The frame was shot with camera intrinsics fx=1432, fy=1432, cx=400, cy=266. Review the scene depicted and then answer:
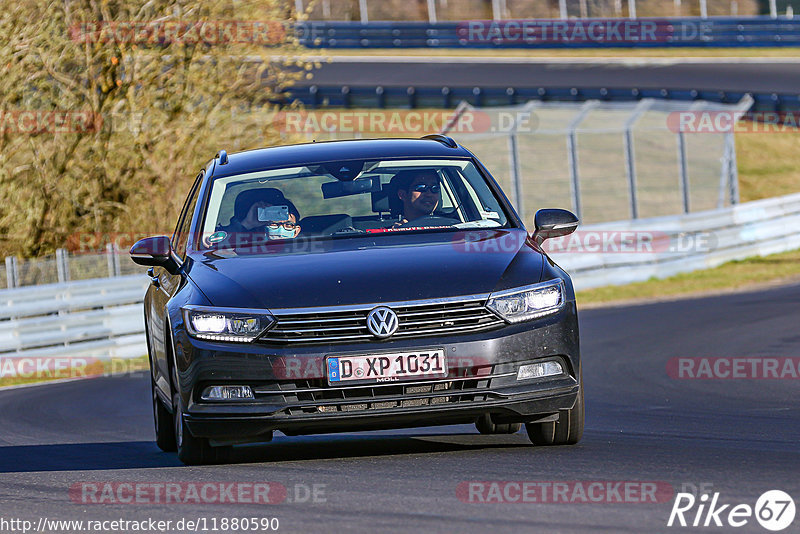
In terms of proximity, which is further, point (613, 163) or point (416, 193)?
point (613, 163)

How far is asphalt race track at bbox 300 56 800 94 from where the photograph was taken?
36781 millimetres

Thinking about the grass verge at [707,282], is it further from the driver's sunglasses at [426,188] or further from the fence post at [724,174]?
the driver's sunglasses at [426,188]

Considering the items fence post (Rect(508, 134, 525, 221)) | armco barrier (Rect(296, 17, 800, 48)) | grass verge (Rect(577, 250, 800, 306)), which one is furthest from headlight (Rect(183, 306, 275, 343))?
armco barrier (Rect(296, 17, 800, 48))

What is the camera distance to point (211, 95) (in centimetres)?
2244

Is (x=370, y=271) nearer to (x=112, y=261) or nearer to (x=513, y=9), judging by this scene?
(x=112, y=261)

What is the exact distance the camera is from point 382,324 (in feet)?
21.6

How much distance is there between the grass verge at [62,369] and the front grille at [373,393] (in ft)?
34.1

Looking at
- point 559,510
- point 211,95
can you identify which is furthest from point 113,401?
point 211,95

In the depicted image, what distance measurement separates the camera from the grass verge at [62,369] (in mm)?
17000

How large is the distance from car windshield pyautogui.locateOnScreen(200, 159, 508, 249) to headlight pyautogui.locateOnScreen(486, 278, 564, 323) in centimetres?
98

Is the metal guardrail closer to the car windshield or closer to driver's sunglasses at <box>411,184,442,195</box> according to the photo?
the car windshield

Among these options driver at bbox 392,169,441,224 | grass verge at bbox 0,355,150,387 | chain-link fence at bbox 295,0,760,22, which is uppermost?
driver at bbox 392,169,441,224

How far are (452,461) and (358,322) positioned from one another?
871mm

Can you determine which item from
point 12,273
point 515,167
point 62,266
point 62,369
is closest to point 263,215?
point 62,369
